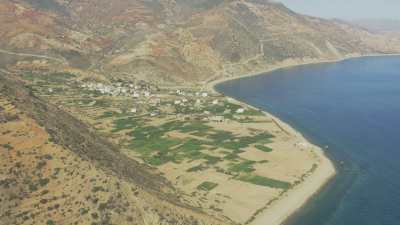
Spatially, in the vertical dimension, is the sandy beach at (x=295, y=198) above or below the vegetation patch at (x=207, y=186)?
below

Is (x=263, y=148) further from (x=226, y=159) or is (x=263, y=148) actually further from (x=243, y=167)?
(x=243, y=167)

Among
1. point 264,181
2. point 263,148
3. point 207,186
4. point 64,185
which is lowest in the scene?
point 263,148

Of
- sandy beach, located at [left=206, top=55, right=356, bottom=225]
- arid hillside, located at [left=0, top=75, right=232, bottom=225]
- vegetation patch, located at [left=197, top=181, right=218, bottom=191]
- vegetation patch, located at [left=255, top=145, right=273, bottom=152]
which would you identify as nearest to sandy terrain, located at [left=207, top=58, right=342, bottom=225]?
sandy beach, located at [left=206, top=55, right=356, bottom=225]

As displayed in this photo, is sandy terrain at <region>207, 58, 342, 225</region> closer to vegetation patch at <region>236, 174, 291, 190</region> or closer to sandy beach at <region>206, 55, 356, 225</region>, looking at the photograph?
sandy beach at <region>206, 55, 356, 225</region>

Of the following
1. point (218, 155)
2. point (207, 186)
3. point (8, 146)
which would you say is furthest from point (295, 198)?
point (8, 146)

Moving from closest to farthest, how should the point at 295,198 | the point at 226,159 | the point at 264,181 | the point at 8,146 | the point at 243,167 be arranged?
the point at 8,146, the point at 295,198, the point at 264,181, the point at 243,167, the point at 226,159

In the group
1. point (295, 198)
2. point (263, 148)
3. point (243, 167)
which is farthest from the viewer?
point (263, 148)

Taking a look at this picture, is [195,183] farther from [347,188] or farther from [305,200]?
[347,188]

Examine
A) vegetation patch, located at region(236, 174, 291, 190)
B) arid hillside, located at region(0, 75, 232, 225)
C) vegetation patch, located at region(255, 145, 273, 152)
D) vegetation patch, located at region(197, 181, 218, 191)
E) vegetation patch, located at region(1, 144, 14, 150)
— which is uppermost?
vegetation patch, located at region(1, 144, 14, 150)

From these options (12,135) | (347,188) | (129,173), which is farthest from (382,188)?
(12,135)

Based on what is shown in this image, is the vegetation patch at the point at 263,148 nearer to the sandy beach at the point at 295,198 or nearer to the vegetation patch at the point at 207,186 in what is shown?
the sandy beach at the point at 295,198

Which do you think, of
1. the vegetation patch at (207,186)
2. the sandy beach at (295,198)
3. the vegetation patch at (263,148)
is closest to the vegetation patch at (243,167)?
the vegetation patch at (207,186)

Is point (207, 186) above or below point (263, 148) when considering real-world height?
above
